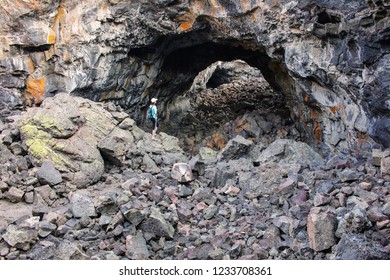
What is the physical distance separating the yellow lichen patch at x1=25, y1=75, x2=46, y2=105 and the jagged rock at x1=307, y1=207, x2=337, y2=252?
10.9 m

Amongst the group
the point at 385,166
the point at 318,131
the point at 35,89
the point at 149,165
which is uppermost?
the point at 35,89

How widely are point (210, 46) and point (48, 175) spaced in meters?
10.2

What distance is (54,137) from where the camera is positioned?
31.5 ft

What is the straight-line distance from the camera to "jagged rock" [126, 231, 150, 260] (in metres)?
6.70

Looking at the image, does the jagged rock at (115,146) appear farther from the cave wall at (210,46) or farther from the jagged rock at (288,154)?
the cave wall at (210,46)

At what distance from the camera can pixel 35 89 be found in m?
14.1

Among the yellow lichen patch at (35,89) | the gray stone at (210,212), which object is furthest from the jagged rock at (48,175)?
the yellow lichen patch at (35,89)

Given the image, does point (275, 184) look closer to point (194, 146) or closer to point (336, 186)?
point (336, 186)

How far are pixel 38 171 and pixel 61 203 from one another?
37.1 inches

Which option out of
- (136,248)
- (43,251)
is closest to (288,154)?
(136,248)

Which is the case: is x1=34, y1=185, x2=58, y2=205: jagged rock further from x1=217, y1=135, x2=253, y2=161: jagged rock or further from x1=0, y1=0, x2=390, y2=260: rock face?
x1=217, y1=135, x2=253, y2=161: jagged rock

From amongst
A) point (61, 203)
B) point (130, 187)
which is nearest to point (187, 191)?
point (130, 187)

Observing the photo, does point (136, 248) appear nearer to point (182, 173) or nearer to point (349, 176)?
point (182, 173)

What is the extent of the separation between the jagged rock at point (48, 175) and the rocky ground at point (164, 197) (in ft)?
0.07
